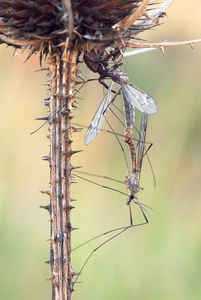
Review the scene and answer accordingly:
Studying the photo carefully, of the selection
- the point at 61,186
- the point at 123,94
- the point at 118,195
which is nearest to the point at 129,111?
the point at 123,94

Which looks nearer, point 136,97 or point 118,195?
point 136,97

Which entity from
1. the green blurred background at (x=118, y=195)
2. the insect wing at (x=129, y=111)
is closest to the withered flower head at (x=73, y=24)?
the insect wing at (x=129, y=111)

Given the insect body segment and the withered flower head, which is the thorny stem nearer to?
the withered flower head

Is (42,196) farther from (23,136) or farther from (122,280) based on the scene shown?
(122,280)

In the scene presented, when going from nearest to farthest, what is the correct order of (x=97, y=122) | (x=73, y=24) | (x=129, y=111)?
(x=73, y=24)
(x=97, y=122)
(x=129, y=111)

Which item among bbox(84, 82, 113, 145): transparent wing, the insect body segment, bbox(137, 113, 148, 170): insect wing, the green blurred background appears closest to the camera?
the insect body segment

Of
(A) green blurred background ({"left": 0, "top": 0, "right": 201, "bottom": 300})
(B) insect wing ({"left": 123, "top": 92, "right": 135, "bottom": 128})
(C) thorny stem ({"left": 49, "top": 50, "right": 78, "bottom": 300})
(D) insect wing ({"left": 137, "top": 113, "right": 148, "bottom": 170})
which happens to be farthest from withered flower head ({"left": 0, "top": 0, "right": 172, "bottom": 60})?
(A) green blurred background ({"left": 0, "top": 0, "right": 201, "bottom": 300})

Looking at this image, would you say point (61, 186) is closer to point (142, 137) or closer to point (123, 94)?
point (123, 94)
